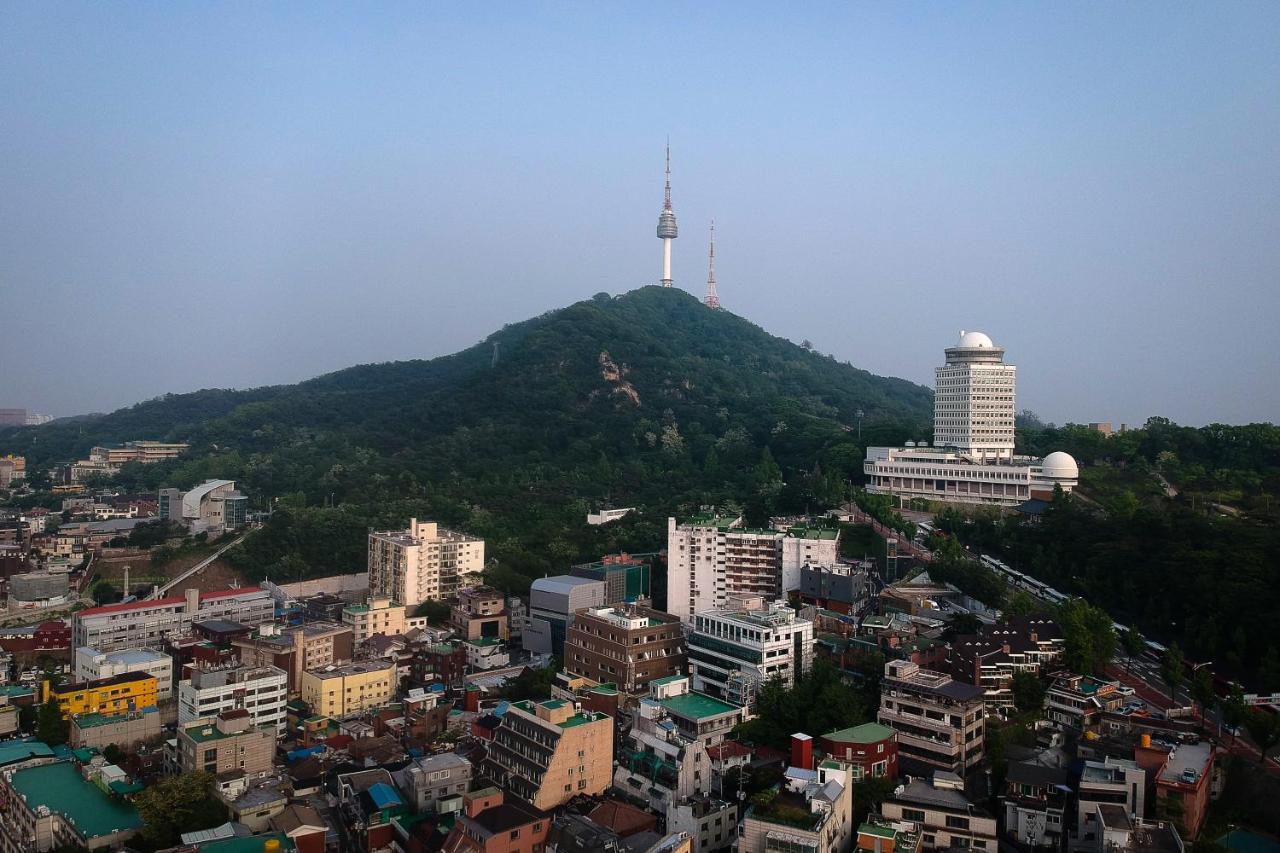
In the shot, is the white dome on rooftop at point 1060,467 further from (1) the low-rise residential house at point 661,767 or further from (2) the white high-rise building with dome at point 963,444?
(1) the low-rise residential house at point 661,767

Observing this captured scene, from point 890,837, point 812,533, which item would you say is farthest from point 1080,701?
point 812,533

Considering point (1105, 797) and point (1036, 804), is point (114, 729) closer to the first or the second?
point (1036, 804)

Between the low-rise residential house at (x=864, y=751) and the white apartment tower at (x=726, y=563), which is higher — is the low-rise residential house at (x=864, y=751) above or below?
below

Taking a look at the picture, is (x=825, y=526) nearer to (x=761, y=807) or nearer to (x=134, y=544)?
(x=761, y=807)

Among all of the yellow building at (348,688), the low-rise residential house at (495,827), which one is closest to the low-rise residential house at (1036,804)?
the low-rise residential house at (495,827)

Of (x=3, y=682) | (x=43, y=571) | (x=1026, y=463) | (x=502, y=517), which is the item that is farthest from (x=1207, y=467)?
(x=43, y=571)

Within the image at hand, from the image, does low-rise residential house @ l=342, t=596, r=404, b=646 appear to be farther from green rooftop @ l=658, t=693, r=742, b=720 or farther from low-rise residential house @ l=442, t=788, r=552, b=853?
low-rise residential house @ l=442, t=788, r=552, b=853

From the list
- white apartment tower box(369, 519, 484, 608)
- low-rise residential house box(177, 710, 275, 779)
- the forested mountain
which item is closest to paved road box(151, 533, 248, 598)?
the forested mountain
